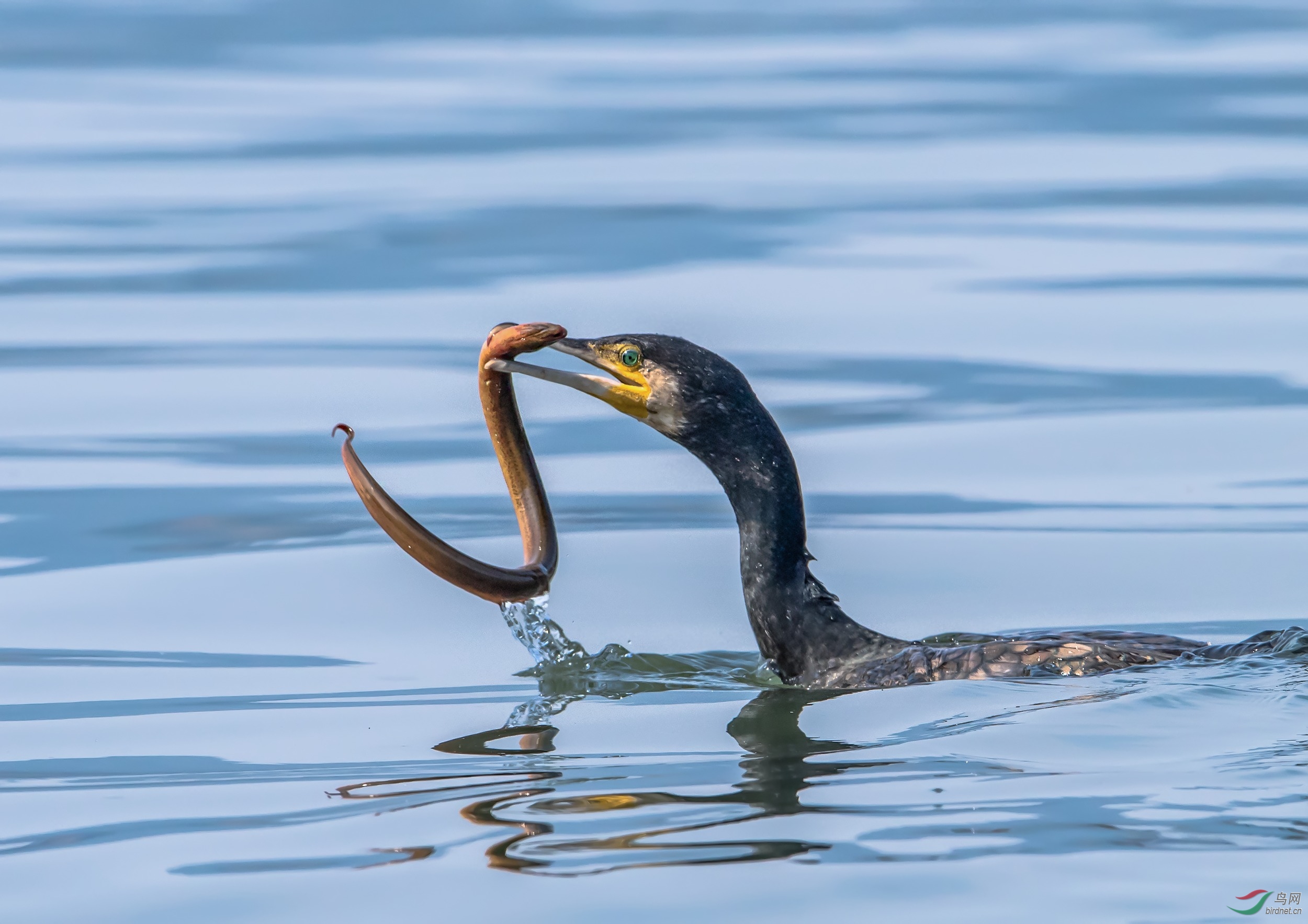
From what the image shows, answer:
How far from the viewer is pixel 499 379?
23.4ft

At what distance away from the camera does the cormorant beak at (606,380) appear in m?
6.95

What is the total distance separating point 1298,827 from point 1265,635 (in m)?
2.11

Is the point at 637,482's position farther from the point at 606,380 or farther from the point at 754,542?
the point at 606,380

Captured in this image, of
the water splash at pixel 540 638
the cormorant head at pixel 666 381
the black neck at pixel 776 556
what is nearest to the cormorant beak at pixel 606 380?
the cormorant head at pixel 666 381

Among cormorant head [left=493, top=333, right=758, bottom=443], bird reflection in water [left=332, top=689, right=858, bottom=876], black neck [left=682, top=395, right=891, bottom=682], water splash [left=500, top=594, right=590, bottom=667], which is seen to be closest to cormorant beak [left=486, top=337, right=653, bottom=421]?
cormorant head [left=493, top=333, right=758, bottom=443]

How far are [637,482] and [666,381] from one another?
344 centimetres

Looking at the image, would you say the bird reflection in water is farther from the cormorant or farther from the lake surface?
the cormorant

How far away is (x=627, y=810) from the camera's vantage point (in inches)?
206

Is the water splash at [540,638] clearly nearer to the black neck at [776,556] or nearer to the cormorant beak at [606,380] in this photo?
the black neck at [776,556]

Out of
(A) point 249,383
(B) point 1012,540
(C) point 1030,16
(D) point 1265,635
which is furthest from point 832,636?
(C) point 1030,16

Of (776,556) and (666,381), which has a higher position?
(666,381)

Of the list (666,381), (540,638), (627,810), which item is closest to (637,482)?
(540,638)

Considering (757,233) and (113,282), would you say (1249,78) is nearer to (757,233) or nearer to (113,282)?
(757,233)

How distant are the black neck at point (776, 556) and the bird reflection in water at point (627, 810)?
3.19ft
